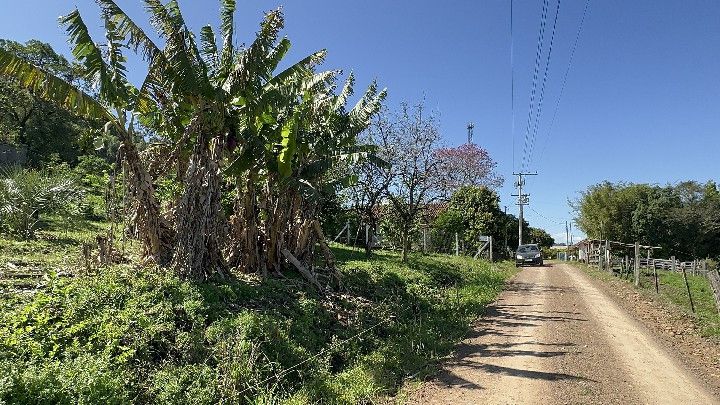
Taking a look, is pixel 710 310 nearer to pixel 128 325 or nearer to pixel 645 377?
pixel 645 377

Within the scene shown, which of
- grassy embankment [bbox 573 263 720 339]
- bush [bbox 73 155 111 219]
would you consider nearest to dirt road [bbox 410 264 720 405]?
grassy embankment [bbox 573 263 720 339]

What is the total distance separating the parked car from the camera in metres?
30.3

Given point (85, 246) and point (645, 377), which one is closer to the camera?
point (645, 377)

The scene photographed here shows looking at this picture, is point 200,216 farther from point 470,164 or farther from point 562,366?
point 470,164

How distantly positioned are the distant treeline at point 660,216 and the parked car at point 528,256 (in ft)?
58.3

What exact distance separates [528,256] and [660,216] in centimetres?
1968

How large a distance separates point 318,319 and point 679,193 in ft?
161

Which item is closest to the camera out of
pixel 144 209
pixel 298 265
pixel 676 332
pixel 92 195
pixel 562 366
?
pixel 562 366

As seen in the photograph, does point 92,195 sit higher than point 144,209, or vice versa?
point 92,195

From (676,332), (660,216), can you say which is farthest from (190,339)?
(660,216)

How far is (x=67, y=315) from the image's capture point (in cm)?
595

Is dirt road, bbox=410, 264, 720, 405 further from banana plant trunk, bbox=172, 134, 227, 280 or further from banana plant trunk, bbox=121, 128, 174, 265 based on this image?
banana plant trunk, bbox=121, 128, 174, 265

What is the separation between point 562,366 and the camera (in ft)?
23.4

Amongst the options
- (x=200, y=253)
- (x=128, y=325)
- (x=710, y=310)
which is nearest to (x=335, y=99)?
(x=200, y=253)
